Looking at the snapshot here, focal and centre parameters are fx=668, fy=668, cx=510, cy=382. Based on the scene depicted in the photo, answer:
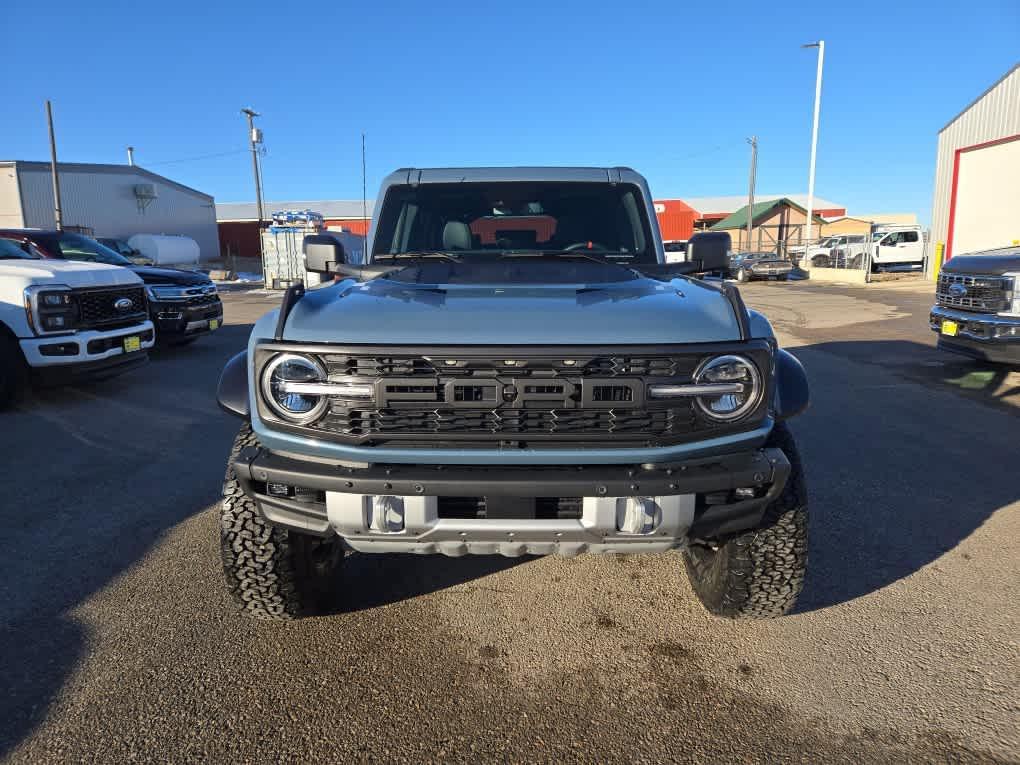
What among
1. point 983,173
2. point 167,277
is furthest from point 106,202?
point 983,173

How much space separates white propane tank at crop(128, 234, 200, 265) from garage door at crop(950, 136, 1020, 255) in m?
32.7

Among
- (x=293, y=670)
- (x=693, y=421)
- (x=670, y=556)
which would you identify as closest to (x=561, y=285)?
(x=693, y=421)

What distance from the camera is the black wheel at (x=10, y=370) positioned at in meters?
5.84

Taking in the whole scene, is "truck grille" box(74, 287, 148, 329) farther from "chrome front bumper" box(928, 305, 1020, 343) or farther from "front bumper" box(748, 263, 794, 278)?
"front bumper" box(748, 263, 794, 278)

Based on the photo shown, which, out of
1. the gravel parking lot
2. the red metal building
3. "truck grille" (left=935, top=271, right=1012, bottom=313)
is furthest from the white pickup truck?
the red metal building

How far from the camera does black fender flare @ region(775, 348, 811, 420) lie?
7.69ft

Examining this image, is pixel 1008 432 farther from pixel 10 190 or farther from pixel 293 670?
pixel 10 190

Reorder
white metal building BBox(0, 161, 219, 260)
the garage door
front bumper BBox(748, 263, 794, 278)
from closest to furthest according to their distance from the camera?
the garage door
front bumper BBox(748, 263, 794, 278)
white metal building BBox(0, 161, 219, 260)

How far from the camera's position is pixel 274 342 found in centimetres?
216

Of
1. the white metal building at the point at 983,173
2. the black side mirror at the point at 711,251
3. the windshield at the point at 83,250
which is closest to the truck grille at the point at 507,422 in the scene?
the black side mirror at the point at 711,251

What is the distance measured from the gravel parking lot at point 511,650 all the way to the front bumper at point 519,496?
0.53 meters

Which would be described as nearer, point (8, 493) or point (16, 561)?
point (16, 561)

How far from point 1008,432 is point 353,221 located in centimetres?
5516

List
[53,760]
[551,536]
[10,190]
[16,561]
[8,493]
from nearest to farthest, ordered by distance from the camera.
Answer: [53,760], [551,536], [16,561], [8,493], [10,190]
